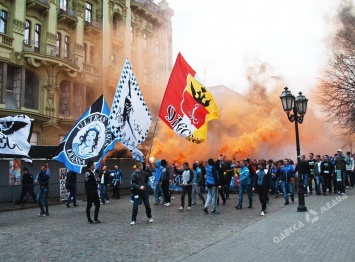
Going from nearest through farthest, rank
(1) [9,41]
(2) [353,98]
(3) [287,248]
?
(3) [287,248] → (1) [9,41] → (2) [353,98]

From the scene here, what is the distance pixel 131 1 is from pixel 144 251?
92.8 ft

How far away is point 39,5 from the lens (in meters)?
22.2

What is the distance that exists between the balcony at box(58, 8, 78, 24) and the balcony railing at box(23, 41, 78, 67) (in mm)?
2146

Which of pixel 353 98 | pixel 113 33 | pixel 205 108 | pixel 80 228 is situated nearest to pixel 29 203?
pixel 80 228

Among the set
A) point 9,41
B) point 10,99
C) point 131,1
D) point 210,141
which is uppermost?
point 131,1

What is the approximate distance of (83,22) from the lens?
25938 mm

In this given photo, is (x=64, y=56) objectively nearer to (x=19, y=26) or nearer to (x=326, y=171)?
(x=19, y=26)

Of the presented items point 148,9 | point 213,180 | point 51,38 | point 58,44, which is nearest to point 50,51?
point 51,38

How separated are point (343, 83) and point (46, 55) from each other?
2024cm

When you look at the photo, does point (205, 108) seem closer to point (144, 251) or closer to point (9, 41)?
point (144, 251)

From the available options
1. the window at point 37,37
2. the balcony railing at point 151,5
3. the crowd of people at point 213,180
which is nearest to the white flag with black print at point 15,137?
the crowd of people at point 213,180

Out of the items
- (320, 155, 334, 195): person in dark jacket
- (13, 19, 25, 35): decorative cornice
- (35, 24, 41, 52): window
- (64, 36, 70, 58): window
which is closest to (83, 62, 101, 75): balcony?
(64, 36, 70, 58): window

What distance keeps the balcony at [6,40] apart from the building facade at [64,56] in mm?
55

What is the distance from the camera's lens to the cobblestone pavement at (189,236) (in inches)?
242
